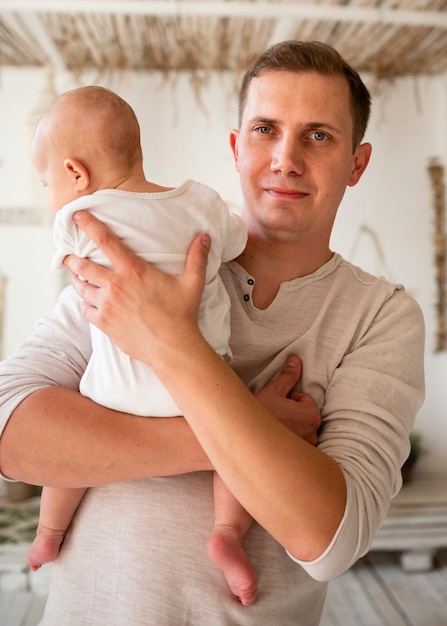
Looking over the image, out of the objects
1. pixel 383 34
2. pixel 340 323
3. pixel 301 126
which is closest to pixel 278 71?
pixel 301 126

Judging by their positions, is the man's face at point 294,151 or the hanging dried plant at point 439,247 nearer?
the man's face at point 294,151

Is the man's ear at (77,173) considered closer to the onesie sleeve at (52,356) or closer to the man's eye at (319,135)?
the onesie sleeve at (52,356)

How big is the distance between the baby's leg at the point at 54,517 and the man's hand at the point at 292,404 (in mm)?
375

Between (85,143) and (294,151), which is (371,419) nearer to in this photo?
(294,151)

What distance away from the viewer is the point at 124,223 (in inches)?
44.9

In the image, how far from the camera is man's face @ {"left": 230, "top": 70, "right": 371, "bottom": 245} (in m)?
1.29

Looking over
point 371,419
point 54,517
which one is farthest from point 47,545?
point 371,419

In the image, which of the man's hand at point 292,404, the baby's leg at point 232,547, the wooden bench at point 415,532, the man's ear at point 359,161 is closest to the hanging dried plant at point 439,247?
the wooden bench at point 415,532

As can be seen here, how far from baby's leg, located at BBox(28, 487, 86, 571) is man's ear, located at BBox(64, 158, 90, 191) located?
0.52 meters

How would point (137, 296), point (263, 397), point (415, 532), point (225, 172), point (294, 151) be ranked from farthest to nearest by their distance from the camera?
point (225, 172) < point (415, 532) < point (294, 151) < point (263, 397) < point (137, 296)

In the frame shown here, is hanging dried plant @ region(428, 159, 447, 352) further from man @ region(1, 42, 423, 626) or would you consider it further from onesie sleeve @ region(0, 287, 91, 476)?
onesie sleeve @ region(0, 287, 91, 476)

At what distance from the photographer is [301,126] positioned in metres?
1.29

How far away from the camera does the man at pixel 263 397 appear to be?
1.00m

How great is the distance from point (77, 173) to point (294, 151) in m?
0.39
